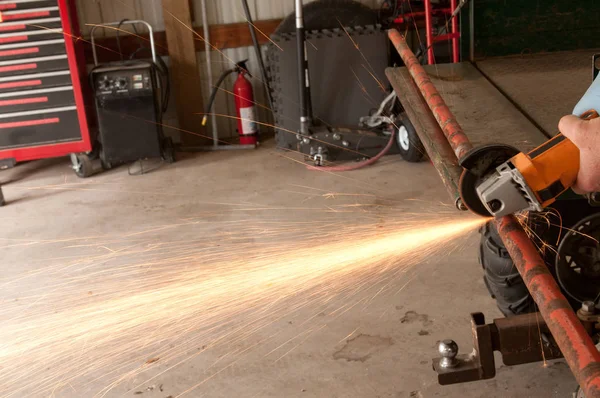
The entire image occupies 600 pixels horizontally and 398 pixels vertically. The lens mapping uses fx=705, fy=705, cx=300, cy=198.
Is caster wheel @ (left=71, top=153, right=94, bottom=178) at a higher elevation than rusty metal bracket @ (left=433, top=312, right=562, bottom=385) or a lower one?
lower

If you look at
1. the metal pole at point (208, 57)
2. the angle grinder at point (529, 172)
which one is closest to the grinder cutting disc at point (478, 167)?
the angle grinder at point (529, 172)

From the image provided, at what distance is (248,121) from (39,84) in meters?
1.77

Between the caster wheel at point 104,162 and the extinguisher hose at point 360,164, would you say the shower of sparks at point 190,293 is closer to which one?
the extinguisher hose at point 360,164

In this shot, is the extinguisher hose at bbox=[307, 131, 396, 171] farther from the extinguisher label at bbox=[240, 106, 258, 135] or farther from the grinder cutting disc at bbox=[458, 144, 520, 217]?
the grinder cutting disc at bbox=[458, 144, 520, 217]

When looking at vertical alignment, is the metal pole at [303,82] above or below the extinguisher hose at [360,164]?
above

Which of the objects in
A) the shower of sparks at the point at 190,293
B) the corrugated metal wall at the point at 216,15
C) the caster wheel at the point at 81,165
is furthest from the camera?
the corrugated metal wall at the point at 216,15

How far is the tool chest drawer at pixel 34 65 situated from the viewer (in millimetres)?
5570

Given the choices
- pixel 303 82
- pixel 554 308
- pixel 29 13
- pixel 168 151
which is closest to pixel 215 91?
pixel 168 151

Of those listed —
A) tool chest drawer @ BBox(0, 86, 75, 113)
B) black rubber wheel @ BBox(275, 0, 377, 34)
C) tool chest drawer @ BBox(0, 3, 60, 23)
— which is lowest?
tool chest drawer @ BBox(0, 86, 75, 113)

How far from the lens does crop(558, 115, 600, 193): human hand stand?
1649 millimetres

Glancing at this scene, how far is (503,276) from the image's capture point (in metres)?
2.67

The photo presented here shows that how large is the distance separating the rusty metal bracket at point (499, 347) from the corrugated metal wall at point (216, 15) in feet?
14.9

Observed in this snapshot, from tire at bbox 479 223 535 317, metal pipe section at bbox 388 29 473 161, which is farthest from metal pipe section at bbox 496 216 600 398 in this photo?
tire at bbox 479 223 535 317

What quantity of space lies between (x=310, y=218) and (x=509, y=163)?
2738 millimetres
